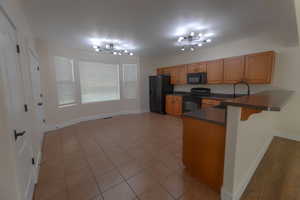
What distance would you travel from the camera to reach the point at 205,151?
1.67m

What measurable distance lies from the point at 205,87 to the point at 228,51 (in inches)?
52.7

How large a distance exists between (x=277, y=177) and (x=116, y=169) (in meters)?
2.35

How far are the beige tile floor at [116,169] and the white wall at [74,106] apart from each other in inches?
30.2

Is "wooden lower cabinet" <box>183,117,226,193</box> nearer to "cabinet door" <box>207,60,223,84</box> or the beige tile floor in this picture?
the beige tile floor

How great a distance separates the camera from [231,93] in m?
4.07

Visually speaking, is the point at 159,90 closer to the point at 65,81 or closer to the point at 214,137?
the point at 65,81

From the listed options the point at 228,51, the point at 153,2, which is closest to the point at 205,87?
the point at 228,51

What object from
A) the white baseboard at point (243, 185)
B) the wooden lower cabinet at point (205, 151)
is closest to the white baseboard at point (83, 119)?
the wooden lower cabinet at point (205, 151)

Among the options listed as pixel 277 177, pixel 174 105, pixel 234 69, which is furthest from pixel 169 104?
pixel 277 177

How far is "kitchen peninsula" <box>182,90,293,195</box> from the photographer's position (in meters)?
1.32

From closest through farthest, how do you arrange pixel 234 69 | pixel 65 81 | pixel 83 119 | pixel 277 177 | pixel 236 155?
pixel 236 155
pixel 277 177
pixel 234 69
pixel 65 81
pixel 83 119

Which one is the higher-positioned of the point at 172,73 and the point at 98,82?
the point at 172,73

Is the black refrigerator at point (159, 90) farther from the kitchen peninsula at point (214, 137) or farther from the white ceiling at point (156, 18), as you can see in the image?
the kitchen peninsula at point (214, 137)

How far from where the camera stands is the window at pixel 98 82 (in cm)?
468
